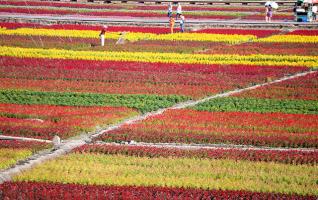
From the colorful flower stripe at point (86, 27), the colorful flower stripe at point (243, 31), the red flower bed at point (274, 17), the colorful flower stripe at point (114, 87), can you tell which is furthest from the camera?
the red flower bed at point (274, 17)

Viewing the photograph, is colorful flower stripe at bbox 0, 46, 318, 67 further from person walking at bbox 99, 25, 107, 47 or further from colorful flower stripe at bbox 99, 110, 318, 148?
colorful flower stripe at bbox 99, 110, 318, 148

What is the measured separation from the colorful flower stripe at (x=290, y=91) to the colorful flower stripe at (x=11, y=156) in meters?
11.1

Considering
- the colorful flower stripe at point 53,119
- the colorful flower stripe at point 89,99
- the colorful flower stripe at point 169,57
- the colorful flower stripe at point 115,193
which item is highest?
the colorful flower stripe at point 115,193

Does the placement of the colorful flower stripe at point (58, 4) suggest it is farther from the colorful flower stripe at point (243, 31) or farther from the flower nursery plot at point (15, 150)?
the flower nursery plot at point (15, 150)

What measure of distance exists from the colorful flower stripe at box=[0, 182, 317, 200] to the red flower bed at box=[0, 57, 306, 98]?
39.6ft

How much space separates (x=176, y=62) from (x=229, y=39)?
899 centimetres

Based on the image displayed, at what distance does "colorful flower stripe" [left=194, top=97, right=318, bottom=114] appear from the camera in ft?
85.1

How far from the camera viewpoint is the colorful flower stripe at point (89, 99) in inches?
1046

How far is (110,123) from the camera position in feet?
78.4

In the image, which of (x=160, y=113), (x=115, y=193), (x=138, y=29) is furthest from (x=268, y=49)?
(x=115, y=193)

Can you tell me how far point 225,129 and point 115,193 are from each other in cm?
740

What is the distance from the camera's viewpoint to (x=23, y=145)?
20.3 metres

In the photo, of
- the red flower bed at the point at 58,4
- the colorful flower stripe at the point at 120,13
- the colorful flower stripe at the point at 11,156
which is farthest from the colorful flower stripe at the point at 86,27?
the colorful flower stripe at the point at 11,156

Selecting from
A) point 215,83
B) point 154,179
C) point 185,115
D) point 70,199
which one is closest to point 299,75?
point 215,83
